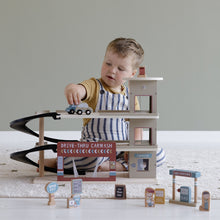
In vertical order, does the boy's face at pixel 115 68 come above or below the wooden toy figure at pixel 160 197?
above

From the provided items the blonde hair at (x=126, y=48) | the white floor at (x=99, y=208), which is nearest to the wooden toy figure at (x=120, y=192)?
the white floor at (x=99, y=208)

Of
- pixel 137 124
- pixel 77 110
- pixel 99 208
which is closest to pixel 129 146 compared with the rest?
pixel 137 124

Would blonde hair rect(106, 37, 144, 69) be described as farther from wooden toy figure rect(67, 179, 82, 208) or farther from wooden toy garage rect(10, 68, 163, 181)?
wooden toy figure rect(67, 179, 82, 208)

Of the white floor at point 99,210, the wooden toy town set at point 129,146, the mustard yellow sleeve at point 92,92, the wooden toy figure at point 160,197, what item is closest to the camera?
the white floor at point 99,210

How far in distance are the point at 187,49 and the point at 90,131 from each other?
48.6 inches

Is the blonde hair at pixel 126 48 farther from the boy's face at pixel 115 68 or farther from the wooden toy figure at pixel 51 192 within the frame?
the wooden toy figure at pixel 51 192

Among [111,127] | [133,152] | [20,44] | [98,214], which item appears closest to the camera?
[98,214]

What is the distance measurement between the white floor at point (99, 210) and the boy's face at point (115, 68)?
528 mm

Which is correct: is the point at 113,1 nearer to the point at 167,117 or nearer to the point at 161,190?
Result: the point at 167,117

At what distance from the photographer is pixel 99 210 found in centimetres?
108

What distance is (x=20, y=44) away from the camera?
2533 millimetres

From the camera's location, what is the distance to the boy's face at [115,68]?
1540 mm

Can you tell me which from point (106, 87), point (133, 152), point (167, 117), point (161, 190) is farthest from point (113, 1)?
point (161, 190)

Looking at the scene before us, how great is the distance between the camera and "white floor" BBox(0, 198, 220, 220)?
1.02 m
